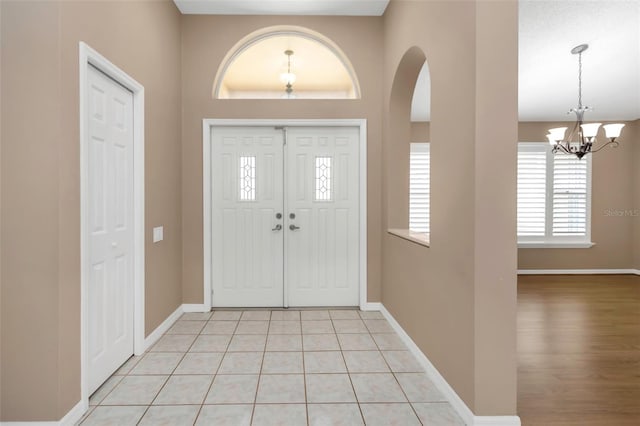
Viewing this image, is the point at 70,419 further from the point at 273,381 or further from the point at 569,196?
the point at 569,196

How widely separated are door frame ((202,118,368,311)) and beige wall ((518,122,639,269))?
3.75m

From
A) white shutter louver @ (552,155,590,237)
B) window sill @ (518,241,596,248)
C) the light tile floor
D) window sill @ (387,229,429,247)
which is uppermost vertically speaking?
white shutter louver @ (552,155,590,237)

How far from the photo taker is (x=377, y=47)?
3.91m

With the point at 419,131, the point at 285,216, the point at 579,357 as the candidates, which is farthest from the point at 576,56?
the point at 285,216

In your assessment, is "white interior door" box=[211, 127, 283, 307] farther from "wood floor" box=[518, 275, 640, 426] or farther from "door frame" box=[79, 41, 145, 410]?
"wood floor" box=[518, 275, 640, 426]

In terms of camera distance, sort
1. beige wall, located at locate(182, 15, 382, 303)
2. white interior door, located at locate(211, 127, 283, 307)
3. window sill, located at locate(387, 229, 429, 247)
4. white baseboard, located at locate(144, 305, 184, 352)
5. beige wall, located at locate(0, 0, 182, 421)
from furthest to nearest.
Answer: white interior door, located at locate(211, 127, 283, 307), beige wall, located at locate(182, 15, 382, 303), white baseboard, located at locate(144, 305, 184, 352), window sill, located at locate(387, 229, 429, 247), beige wall, located at locate(0, 0, 182, 421)

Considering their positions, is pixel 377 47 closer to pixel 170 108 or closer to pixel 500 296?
pixel 170 108

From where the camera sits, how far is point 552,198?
20.3 feet

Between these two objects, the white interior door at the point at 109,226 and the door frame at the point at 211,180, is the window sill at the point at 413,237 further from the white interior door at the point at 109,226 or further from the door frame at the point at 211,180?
the white interior door at the point at 109,226

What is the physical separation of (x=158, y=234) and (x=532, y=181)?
6.00m

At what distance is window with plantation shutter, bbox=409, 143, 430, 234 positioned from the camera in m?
6.29

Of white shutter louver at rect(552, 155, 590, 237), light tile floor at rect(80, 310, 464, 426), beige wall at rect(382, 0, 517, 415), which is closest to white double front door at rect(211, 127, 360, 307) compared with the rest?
light tile floor at rect(80, 310, 464, 426)

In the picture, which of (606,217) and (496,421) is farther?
(606,217)

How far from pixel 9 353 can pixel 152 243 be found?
1.35 meters
